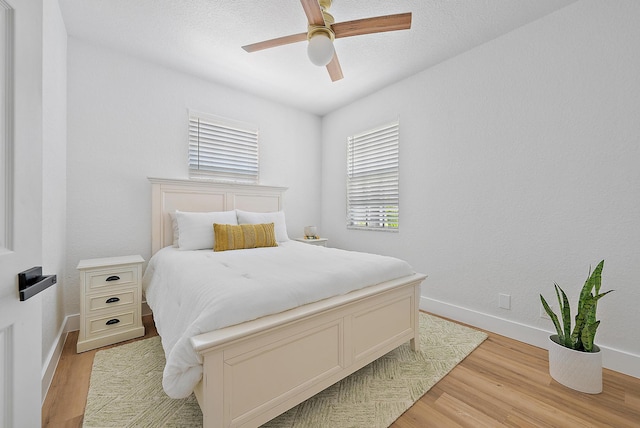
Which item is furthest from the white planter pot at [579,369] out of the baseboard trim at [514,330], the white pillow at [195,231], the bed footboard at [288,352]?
the white pillow at [195,231]

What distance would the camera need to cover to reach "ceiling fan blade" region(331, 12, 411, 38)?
1.70m

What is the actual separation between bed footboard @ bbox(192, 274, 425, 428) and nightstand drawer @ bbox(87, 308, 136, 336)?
4.78ft

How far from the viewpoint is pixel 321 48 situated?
1.77 metres

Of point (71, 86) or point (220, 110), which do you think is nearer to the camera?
point (71, 86)

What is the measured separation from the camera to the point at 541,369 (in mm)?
1874

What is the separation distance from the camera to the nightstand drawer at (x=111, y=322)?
211 cm

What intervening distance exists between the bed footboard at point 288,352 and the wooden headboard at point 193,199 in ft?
6.71

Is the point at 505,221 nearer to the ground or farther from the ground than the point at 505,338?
farther from the ground

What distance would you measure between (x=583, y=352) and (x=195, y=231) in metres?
3.07

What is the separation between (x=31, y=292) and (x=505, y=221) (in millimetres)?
2948

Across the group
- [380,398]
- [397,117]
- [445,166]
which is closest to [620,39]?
[445,166]

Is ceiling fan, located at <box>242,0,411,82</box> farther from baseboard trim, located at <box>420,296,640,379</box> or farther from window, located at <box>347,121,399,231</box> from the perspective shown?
baseboard trim, located at <box>420,296,640,379</box>

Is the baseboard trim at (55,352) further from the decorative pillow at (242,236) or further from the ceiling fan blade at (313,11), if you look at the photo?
the ceiling fan blade at (313,11)

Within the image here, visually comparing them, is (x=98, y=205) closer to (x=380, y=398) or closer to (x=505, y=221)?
(x=380, y=398)
